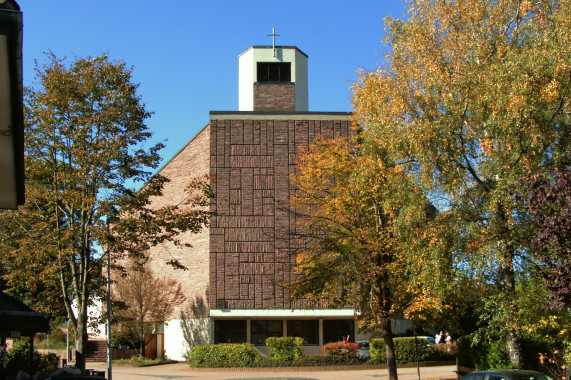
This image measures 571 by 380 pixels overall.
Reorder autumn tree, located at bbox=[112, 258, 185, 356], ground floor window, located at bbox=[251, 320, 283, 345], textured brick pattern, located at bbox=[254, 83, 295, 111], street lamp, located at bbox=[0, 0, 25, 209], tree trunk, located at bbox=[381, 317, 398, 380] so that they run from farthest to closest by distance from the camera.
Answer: textured brick pattern, located at bbox=[254, 83, 295, 111], autumn tree, located at bbox=[112, 258, 185, 356], ground floor window, located at bbox=[251, 320, 283, 345], tree trunk, located at bbox=[381, 317, 398, 380], street lamp, located at bbox=[0, 0, 25, 209]

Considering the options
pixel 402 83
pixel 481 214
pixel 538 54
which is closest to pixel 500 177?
pixel 481 214

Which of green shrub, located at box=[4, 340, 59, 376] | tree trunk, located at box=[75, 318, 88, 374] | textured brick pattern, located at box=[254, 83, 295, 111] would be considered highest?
textured brick pattern, located at box=[254, 83, 295, 111]

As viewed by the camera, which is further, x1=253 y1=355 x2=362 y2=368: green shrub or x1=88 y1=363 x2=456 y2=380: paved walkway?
x1=253 y1=355 x2=362 y2=368: green shrub

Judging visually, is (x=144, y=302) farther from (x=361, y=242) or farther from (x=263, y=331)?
(x=361, y=242)

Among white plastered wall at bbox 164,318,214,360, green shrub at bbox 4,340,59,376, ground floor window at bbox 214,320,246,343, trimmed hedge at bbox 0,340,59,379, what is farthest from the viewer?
ground floor window at bbox 214,320,246,343

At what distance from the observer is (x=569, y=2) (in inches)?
668

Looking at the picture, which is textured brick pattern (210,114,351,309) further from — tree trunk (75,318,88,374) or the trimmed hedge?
tree trunk (75,318,88,374)

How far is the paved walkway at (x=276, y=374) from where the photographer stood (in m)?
27.8

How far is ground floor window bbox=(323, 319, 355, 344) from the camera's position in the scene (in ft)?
123

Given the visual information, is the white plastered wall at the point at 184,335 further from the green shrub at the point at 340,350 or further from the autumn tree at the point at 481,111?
the autumn tree at the point at 481,111

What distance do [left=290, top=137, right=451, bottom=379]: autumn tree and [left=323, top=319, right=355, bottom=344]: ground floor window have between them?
13.9 meters

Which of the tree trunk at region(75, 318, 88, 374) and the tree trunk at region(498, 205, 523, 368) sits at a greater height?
the tree trunk at region(498, 205, 523, 368)

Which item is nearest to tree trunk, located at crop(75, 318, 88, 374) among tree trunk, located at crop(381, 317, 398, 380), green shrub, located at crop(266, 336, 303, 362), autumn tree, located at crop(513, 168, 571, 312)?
tree trunk, located at crop(381, 317, 398, 380)

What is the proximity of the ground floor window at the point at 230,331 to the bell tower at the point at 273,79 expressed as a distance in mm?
14776
